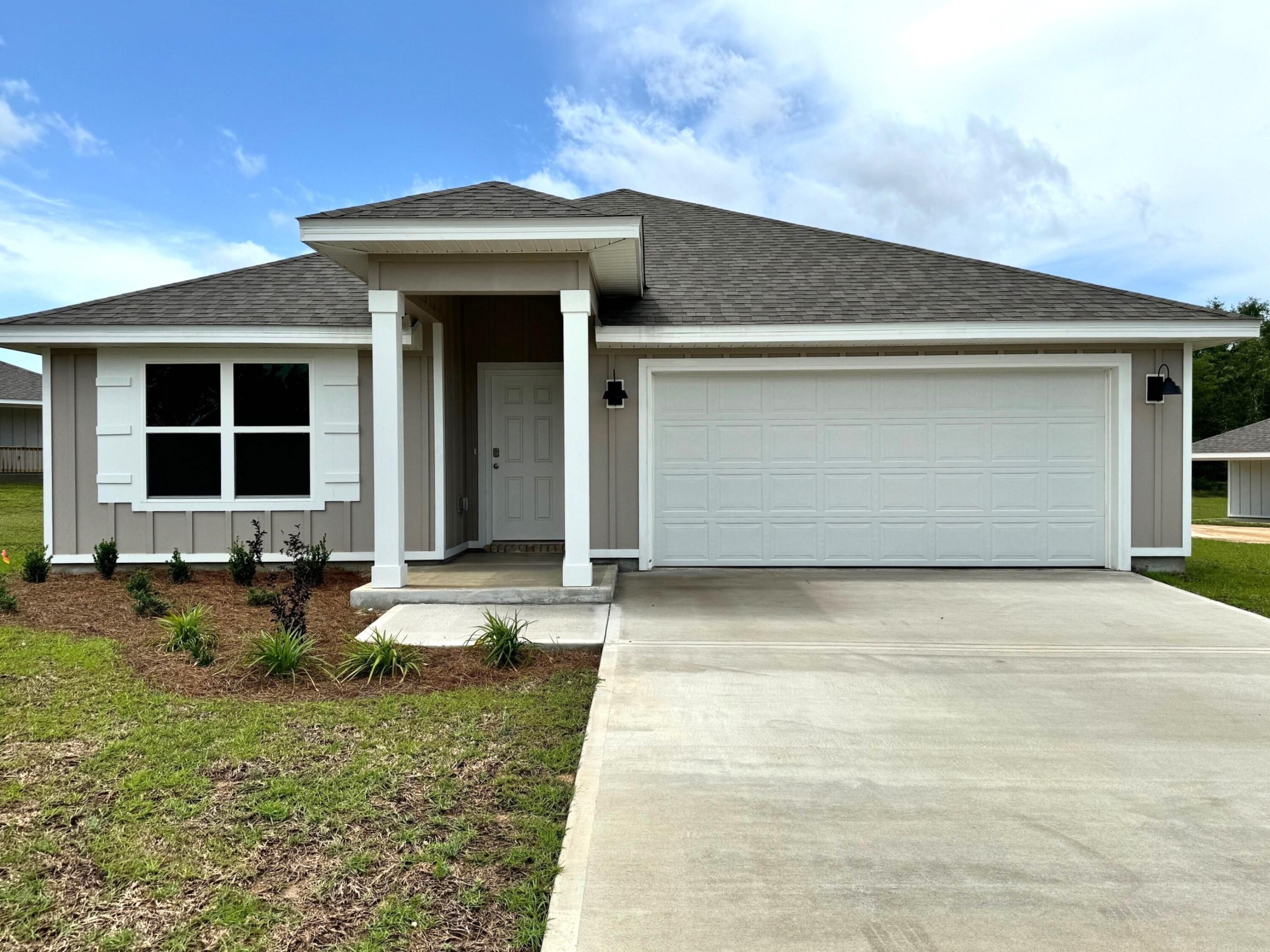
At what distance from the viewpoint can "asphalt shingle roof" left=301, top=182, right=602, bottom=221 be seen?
6441 millimetres

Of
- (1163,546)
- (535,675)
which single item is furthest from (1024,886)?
(1163,546)

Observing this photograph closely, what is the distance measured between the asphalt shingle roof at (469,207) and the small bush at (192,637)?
10.4ft

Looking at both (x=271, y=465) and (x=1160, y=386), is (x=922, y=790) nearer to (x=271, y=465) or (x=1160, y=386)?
(x=1160, y=386)

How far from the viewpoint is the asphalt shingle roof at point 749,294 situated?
8.56 meters

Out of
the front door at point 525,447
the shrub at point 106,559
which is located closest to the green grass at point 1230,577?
the front door at point 525,447

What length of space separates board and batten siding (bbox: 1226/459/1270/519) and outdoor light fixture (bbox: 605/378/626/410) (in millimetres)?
19864

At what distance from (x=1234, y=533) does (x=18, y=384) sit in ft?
103

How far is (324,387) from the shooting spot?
29.2 feet

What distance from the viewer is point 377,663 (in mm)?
4793

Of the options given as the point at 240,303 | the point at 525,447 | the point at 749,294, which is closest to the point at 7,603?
the point at 240,303

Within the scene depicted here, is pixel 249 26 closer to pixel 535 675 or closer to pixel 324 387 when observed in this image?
pixel 324 387

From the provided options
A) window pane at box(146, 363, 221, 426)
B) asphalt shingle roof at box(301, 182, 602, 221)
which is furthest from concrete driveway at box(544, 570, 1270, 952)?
window pane at box(146, 363, 221, 426)

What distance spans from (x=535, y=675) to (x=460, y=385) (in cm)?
543

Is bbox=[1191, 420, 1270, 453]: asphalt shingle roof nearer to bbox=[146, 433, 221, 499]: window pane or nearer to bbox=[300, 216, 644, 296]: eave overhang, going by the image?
bbox=[300, 216, 644, 296]: eave overhang
